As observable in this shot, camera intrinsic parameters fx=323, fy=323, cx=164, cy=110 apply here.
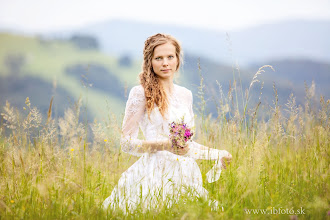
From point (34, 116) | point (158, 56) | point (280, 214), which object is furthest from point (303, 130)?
point (34, 116)

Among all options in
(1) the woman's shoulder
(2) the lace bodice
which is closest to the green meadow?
(2) the lace bodice

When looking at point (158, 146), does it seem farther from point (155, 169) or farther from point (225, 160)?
point (225, 160)

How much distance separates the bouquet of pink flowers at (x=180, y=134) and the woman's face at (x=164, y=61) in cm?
77

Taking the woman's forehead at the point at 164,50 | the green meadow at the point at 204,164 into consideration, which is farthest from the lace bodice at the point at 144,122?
the woman's forehead at the point at 164,50

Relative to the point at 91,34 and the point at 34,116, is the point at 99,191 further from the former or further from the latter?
the point at 91,34

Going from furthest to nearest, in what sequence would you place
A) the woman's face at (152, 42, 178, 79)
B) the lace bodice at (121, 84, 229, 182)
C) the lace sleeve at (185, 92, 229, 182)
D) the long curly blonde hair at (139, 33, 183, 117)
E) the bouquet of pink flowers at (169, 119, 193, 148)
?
the woman's face at (152, 42, 178, 79)
the long curly blonde hair at (139, 33, 183, 117)
the lace bodice at (121, 84, 229, 182)
the lace sleeve at (185, 92, 229, 182)
the bouquet of pink flowers at (169, 119, 193, 148)

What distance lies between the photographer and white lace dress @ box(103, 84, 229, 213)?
219 centimetres

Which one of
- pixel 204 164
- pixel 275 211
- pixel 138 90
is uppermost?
pixel 138 90

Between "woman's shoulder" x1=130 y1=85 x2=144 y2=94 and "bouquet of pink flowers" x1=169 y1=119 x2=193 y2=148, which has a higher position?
"woman's shoulder" x1=130 y1=85 x2=144 y2=94

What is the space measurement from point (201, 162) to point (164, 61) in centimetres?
94

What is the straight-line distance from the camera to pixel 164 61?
280 cm

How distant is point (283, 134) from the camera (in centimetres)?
256

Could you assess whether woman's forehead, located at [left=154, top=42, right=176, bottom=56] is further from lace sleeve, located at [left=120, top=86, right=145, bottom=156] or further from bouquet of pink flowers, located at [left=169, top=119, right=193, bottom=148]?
bouquet of pink flowers, located at [left=169, top=119, right=193, bottom=148]

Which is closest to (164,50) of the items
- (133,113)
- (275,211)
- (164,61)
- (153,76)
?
(164,61)
